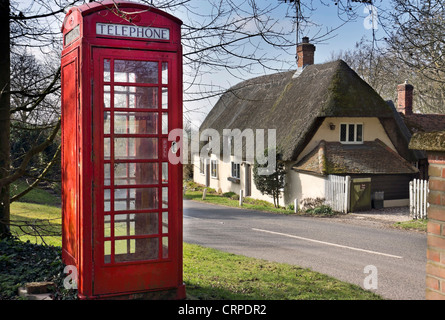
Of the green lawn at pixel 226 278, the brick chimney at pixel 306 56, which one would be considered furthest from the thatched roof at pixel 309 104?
the green lawn at pixel 226 278

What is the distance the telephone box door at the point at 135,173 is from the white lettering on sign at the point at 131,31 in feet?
0.62

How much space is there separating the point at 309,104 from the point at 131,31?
18.2 metres

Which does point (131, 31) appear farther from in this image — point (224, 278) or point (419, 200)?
point (419, 200)

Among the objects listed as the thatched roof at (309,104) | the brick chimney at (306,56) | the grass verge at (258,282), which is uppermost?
the brick chimney at (306,56)

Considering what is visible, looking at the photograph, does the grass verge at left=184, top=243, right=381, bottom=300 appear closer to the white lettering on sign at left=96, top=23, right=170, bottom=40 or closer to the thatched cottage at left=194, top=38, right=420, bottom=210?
the white lettering on sign at left=96, top=23, right=170, bottom=40

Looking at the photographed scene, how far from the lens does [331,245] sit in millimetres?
11648

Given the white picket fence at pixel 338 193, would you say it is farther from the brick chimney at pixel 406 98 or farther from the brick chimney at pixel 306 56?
the brick chimney at pixel 306 56

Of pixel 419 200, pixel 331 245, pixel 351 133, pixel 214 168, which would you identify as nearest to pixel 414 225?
pixel 419 200

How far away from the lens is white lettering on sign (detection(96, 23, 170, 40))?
17.0ft

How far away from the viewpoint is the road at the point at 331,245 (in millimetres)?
8188

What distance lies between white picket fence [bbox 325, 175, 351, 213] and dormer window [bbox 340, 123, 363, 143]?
2.95m

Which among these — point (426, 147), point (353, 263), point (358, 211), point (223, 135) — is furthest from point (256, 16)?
point (223, 135)

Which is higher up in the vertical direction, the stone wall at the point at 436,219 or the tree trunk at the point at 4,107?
the tree trunk at the point at 4,107
